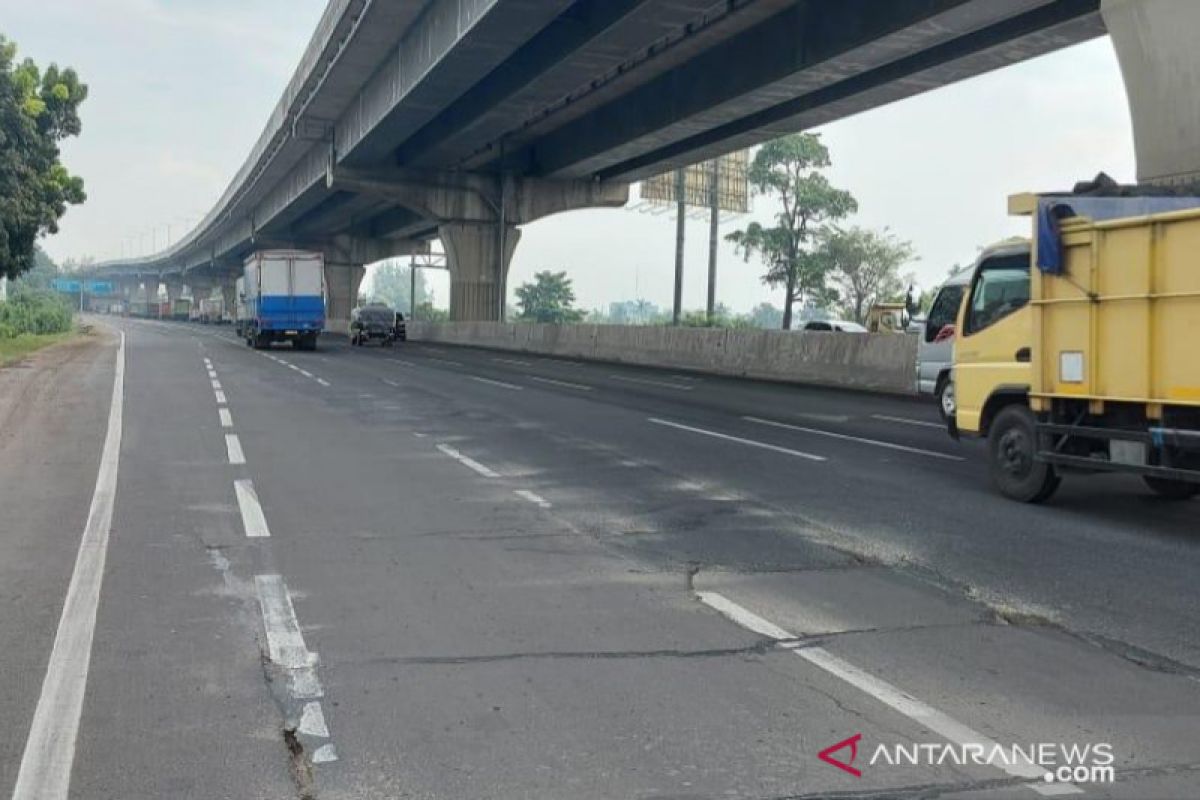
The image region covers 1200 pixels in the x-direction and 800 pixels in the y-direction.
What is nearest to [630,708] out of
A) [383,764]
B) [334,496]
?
[383,764]

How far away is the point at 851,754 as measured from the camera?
4.28 m

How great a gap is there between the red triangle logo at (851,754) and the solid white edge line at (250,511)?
5.19 meters

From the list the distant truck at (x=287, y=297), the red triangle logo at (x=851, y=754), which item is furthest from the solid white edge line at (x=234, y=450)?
the distant truck at (x=287, y=297)

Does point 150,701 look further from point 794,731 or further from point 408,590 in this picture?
point 794,731

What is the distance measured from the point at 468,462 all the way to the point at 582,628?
258 inches

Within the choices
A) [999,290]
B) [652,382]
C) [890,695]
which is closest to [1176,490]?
[999,290]

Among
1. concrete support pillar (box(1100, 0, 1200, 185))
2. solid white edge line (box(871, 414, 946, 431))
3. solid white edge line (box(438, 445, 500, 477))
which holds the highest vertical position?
concrete support pillar (box(1100, 0, 1200, 185))

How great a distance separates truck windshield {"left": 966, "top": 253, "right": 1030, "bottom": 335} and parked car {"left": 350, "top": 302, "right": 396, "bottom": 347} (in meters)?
38.9

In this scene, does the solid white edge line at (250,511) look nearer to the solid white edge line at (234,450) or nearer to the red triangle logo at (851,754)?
the solid white edge line at (234,450)

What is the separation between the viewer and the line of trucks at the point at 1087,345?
8398 millimetres

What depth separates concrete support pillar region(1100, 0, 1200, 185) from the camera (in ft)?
44.5

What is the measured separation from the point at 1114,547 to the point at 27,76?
3609 cm

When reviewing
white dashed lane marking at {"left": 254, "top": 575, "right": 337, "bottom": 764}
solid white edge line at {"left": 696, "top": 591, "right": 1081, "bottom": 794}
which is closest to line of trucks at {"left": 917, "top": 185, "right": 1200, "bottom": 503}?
solid white edge line at {"left": 696, "top": 591, "right": 1081, "bottom": 794}

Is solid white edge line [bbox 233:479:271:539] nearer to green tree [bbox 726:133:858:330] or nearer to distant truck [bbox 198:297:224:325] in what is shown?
green tree [bbox 726:133:858:330]
